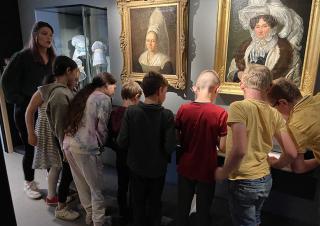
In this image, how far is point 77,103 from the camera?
201 centimetres

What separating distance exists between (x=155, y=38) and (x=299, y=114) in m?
1.76

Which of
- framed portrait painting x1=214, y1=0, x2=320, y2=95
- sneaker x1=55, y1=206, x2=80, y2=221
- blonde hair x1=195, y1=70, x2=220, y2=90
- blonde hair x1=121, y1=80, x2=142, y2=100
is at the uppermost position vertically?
framed portrait painting x1=214, y1=0, x2=320, y2=95

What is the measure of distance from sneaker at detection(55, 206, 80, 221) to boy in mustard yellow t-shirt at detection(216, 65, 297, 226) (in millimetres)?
1589

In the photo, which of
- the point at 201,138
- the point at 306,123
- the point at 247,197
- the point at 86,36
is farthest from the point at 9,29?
the point at 306,123

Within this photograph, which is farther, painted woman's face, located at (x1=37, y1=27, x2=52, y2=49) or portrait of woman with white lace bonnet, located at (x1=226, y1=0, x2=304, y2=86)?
painted woman's face, located at (x1=37, y1=27, x2=52, y2=49)

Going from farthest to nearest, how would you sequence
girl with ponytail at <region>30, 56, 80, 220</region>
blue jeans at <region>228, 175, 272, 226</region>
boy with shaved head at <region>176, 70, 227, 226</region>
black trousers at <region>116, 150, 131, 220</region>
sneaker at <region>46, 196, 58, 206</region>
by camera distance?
sneaker at <region>46, 196, 58, 206</region>, black trousers at <region>116, 150, 131, 220</region>, girl with ponytail at <region>30, 56, 80, 220</region>, boy with shaved head at <region>176, 70, 227, 226</region>, blue jeans at <region>228, 175, 272, 226</region>

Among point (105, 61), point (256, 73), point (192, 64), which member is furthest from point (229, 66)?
point (105, 61)

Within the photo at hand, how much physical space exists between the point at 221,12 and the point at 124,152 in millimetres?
1511

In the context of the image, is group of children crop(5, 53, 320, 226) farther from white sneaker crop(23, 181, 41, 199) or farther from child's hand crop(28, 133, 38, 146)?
white sneaker crop(23, 181, 41, 199)

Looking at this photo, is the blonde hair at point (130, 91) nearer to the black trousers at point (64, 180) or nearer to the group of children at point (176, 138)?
the group of children at point (176, 138)

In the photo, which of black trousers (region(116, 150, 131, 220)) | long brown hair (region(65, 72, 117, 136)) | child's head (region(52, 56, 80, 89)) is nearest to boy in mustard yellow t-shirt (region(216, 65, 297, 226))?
black trousers (region(116, 150, 131, 220))

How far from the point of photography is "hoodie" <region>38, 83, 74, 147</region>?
2062 millimetres

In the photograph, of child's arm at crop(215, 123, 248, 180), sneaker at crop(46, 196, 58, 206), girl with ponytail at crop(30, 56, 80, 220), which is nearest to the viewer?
child's arm at crop(215, 123, 248, 180)

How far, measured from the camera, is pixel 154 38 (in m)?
2.79
